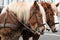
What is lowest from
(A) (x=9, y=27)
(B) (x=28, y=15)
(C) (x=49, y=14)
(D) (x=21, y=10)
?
(A) (x=9, y=27)

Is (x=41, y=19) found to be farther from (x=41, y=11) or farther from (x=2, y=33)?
(x=2, y=33)

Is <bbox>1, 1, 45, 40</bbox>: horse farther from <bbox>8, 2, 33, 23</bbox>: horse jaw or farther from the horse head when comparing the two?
the horse head

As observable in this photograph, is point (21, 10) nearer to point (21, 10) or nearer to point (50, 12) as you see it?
point (21, 10)

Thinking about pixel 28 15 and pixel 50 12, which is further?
pixel 50 12

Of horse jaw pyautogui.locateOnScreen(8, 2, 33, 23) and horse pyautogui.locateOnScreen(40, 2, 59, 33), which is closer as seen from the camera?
horse jaw pyautogui.locateOnScreen(8, 2, 33, 23)

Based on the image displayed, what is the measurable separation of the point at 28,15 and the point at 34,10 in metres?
0.26

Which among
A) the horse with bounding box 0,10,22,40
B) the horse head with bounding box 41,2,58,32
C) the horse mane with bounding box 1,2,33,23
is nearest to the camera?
the horse with bounding box 0,10,22,40

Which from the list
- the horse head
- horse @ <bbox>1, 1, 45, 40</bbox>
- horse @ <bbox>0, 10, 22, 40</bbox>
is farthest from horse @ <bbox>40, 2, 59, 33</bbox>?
horse @ <bbox>0, 10, 22, 40</bbox>

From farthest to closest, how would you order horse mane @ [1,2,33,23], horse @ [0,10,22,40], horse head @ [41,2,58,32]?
1. horse head @ [41,2,58,32]
2. horse mane @ [1,2,33,23]
3. horse @ [0,10,22,40]

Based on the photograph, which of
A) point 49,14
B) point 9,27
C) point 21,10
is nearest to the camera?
point 9,27

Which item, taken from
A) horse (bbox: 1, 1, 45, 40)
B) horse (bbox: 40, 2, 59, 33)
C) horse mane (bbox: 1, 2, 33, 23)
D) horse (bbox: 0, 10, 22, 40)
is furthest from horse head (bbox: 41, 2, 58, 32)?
horse (bbox: 0, 10, 22, 40)

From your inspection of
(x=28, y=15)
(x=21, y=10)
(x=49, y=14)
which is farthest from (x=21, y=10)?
(x=49, y=14)

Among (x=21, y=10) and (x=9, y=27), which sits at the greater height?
(x=21, y=10)

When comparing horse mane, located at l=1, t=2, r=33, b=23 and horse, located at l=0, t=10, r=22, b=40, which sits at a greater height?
horse mane, located at l=1, t=2, r=33, b=23
